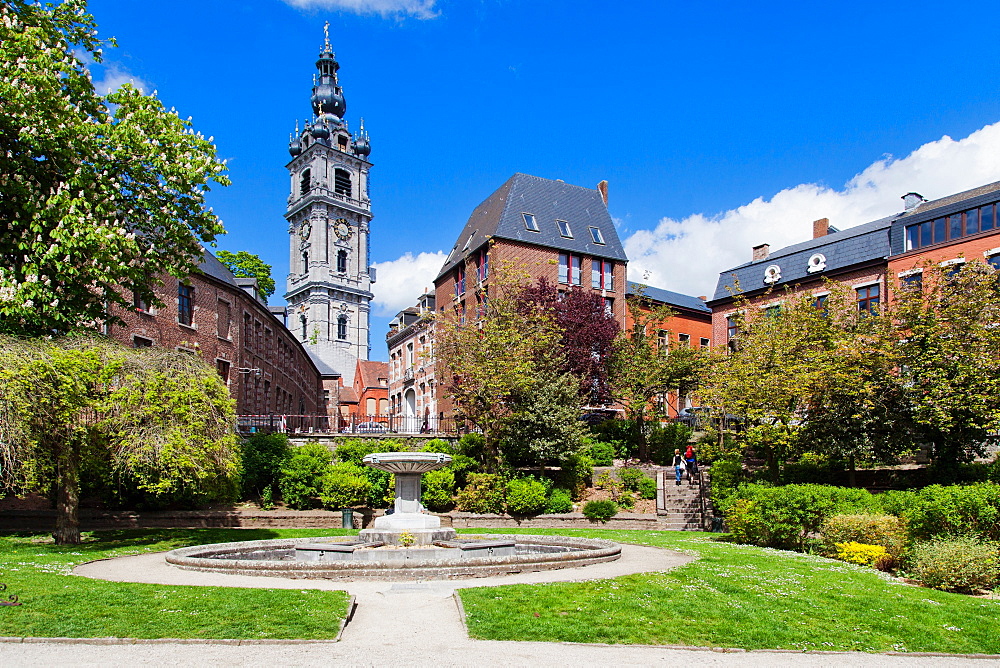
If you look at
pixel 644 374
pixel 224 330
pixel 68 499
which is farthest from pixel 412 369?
pixel 68 499

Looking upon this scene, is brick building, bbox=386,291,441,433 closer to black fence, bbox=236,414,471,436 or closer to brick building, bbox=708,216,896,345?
black fence, bbox=236,414,471,436

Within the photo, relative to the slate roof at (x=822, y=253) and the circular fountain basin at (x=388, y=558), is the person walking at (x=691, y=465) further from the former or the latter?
the circular fountain basin at (x=388, y=558)

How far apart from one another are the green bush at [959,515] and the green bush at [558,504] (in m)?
15.0

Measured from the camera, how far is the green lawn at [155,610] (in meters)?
8.80

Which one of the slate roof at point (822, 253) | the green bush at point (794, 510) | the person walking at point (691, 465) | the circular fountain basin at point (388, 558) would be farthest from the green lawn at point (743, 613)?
the slate roof at point (822, 253)

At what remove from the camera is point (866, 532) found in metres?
16.9

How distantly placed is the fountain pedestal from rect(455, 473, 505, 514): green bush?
35.9ft

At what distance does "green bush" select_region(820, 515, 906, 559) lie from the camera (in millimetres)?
16188

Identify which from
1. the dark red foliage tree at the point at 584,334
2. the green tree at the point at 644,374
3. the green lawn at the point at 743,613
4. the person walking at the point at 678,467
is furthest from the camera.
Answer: the dark red foliage tree at the point at 584,334

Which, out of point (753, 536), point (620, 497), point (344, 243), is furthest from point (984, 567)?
point (344, 243)

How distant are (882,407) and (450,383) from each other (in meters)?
18.9

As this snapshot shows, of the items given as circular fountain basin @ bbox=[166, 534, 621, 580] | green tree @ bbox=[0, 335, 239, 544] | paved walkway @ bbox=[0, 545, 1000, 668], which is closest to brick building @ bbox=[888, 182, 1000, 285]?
circular fountain basin @ bbox=[166, 534, 621, 580]

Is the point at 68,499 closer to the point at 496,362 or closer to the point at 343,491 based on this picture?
the point at 343,491

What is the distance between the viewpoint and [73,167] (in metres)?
18.8
